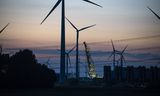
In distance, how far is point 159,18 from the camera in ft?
383

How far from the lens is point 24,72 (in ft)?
440

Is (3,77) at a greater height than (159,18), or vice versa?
(159,18)

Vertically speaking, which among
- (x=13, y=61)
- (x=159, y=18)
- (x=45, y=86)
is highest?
(x=159, y=18)

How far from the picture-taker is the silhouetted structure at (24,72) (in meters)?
132

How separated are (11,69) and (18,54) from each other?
8.92 metres

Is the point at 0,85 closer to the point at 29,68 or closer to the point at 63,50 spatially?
the point at 29,68

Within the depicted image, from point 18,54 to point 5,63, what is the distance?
573 centimetres

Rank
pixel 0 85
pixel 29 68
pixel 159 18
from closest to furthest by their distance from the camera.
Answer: pixel 159 18
pixel 0 85
pixel 29 68

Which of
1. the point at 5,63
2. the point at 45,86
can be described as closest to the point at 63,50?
the point at 45,86

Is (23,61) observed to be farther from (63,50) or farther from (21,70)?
(63,50)

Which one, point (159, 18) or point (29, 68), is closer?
point (159, 18)

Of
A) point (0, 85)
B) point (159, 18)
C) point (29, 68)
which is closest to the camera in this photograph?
point (159, 18)

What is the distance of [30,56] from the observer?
14425 centimetres

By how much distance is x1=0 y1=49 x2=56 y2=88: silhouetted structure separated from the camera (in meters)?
132
